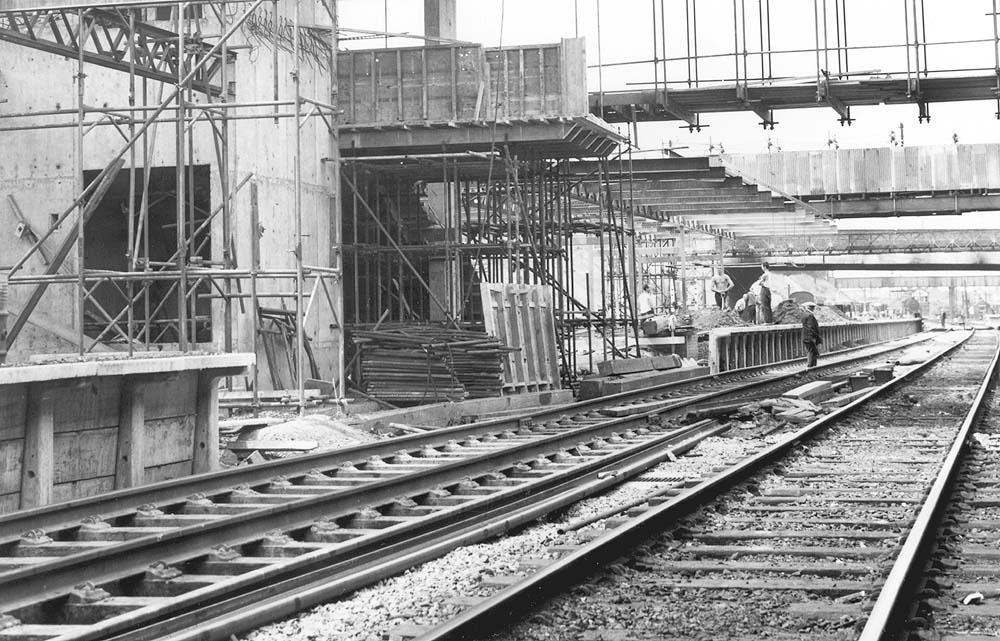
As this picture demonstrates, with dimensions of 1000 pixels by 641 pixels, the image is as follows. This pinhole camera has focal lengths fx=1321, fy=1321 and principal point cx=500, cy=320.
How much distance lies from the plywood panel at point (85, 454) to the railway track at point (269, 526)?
5.05 ft

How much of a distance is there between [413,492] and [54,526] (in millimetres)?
3034

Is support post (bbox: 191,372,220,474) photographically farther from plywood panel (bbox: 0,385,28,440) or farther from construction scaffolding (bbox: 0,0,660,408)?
construction scaffolding (bbox: 0,0,660,408)

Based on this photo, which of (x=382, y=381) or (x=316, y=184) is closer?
Answer: (x=382, y=381)

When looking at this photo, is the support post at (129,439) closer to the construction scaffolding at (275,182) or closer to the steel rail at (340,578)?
the steel rail at (340,578)

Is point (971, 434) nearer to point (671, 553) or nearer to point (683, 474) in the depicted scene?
point (683, 474)

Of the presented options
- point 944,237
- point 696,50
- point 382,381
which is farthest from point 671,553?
point 944,237

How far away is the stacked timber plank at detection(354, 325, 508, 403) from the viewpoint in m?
20.9

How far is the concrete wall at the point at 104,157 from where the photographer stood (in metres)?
21.5

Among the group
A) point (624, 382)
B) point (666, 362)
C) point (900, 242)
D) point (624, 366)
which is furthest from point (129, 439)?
point (900, 242)

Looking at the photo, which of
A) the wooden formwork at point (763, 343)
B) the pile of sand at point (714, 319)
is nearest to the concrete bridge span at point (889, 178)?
the wooden formwork at point (763, 343)

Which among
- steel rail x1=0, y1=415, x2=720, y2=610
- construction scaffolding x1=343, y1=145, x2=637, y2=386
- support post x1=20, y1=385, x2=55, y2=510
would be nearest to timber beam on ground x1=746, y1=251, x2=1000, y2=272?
construction scaffolding x1=343, y1=145, x2=637, y2=386

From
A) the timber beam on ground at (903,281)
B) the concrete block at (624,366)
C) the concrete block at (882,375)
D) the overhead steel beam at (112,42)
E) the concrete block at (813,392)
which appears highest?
the timber beam on ground at (903,281)

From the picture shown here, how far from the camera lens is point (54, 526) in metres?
8.76

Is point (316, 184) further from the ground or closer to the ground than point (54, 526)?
further from the ground
